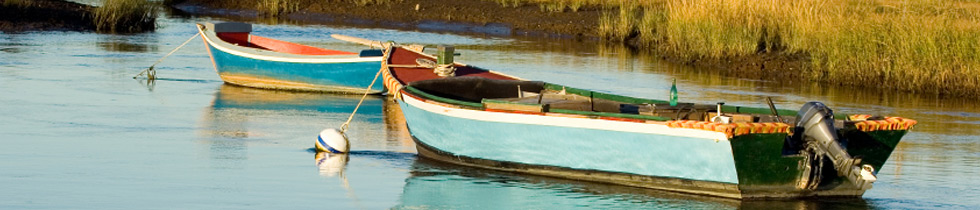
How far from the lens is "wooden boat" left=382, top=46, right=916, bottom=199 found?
12.5 meters

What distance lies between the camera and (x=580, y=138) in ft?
44.3

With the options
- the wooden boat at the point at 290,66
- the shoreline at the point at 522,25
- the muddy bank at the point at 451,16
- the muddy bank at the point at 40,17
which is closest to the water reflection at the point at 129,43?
the muddy bank at the point at 40,17

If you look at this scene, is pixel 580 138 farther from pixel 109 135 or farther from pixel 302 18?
pixel 302 18

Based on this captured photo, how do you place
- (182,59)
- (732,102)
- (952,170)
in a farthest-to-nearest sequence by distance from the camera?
(182,59), (732,102), (952,170)

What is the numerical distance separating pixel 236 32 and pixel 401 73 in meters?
6.78

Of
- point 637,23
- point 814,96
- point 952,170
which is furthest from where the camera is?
point 637,23

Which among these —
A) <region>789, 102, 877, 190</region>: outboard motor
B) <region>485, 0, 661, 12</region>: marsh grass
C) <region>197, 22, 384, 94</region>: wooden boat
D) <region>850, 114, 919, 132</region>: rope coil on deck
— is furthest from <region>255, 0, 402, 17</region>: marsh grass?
<region>789, 102, 877, 190</region>: outboard motor

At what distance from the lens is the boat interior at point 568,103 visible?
44.6 feet

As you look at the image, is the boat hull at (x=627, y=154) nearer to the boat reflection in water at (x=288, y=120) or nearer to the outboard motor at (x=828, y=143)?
the outboard motor at (x=828, y=143)

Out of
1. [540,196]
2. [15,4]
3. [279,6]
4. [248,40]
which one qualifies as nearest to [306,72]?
[248,40]

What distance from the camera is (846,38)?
26.3m

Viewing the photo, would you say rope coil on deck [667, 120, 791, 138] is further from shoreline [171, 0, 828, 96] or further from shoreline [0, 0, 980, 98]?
shoreline [171, 0, 828, 96]

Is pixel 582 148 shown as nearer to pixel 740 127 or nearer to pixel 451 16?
pixel 740 127

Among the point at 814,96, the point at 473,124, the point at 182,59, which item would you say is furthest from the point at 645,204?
the point at 182,59
